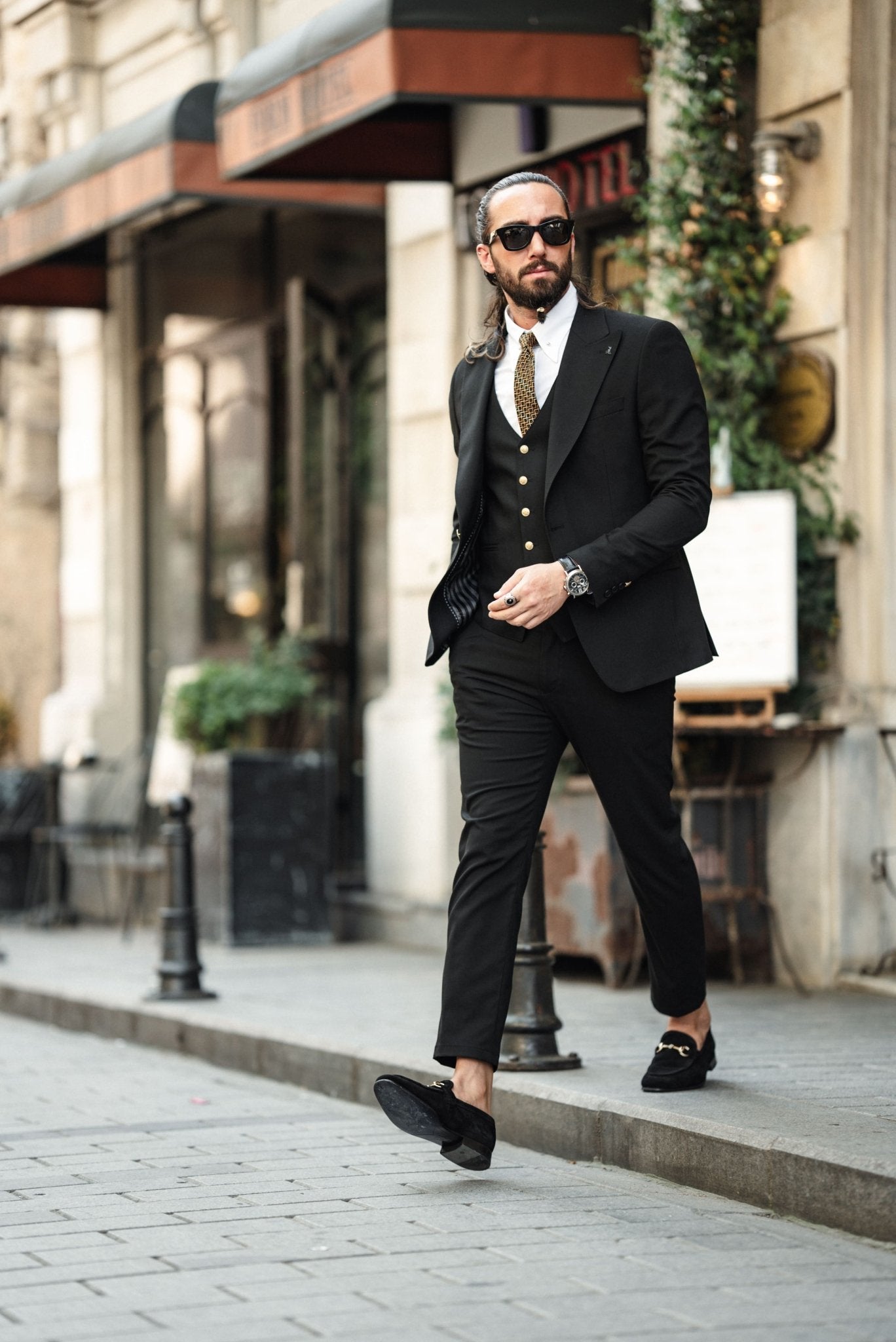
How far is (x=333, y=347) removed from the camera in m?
11.5

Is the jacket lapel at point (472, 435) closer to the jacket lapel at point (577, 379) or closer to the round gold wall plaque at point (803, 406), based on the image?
the jacket lapel at point (577, 379)

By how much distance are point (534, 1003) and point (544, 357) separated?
5.96ft

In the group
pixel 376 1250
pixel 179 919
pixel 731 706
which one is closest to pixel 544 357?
pixel 376 1250

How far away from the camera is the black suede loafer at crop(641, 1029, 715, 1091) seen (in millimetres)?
5207

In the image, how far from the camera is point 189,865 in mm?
8242

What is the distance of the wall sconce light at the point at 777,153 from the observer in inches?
299

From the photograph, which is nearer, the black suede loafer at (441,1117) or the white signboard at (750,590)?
the black suede loafer at (441,1117)

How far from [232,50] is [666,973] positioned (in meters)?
8.05

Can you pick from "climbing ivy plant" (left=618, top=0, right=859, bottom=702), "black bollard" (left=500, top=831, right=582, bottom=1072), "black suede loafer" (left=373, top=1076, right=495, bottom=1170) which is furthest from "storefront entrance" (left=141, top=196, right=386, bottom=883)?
"black suede loafer" (left=373, top=1076, right=495, bottom=1170)

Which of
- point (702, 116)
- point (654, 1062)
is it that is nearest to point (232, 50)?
point (702, 116)

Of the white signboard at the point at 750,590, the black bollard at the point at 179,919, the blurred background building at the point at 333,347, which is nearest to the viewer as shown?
the white signboard at the point at 750,590

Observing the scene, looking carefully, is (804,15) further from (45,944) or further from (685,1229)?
(45,944)

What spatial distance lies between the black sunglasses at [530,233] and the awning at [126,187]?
549cm

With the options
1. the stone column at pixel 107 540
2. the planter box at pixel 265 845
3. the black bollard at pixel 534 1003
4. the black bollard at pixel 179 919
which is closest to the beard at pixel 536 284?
the black bollard at pixel 534 1003
